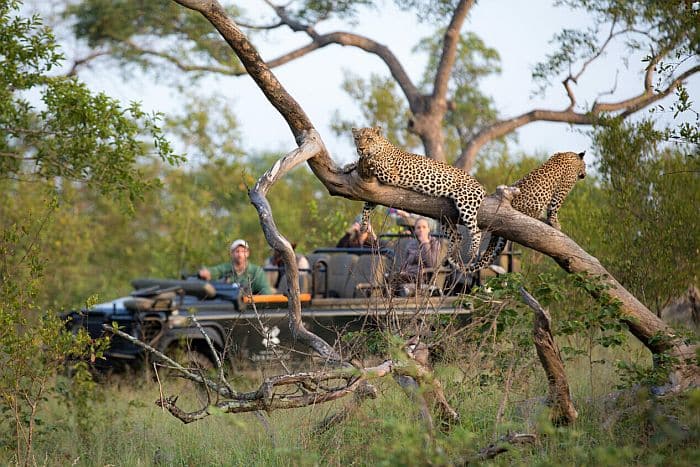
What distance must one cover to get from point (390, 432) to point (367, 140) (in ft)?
7.59

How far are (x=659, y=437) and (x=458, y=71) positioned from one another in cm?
1990

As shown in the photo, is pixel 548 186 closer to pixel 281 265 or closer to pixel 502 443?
pixel 502 443

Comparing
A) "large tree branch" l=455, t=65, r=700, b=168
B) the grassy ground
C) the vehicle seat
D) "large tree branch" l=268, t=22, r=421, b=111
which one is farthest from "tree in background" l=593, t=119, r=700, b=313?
"large tree branch" l=268, t=22, r=421, b=111

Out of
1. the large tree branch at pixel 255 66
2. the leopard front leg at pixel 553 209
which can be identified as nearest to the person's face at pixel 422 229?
the leopard front leg at pixel 553 209

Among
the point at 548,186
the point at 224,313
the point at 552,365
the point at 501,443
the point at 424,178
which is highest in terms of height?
the point at 548,186

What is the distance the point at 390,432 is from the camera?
248 inches

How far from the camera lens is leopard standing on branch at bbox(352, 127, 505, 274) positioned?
279 inches

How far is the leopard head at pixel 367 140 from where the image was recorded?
721 cm

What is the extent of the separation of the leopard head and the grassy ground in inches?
67.3

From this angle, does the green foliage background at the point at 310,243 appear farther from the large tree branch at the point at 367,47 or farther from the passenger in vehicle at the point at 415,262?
the large tree branch at the point at 367,47

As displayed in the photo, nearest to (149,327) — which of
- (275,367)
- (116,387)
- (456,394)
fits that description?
(116,387)

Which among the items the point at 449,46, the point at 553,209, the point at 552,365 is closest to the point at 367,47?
the point at 449,46

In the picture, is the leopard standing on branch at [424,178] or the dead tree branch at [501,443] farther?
the leopard standing on branch at [424,178]

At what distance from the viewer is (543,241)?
7.21m
